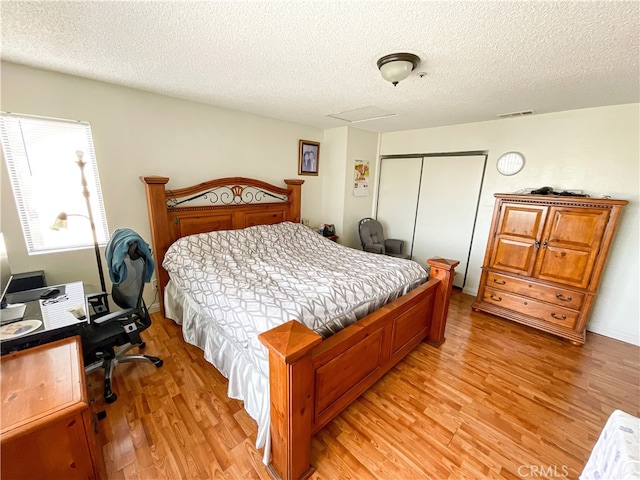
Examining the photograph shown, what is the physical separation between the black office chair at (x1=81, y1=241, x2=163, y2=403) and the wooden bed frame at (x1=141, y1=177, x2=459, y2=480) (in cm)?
89

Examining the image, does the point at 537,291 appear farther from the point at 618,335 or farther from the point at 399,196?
the point at 399,196

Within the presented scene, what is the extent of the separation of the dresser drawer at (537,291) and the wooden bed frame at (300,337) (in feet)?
3.56

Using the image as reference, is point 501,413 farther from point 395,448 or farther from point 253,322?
point 253,322

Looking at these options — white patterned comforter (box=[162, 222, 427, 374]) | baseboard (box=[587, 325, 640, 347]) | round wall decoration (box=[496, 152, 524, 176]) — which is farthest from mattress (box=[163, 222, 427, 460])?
baseboard (box=[587, 325, 640, 347])

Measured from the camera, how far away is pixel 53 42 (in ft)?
5.22

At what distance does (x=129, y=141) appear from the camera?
97.8 inches

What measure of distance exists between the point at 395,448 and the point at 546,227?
8.39 ft

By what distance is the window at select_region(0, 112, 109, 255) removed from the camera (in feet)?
6.72

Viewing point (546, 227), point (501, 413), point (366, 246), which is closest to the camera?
point (501, 413)

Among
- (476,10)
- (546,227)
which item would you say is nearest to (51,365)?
(476,10)

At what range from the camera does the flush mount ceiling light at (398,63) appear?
163 cm

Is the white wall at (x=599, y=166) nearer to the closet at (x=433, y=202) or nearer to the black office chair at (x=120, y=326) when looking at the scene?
the closet at (x=433, y=202)

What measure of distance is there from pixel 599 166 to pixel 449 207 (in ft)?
4.94

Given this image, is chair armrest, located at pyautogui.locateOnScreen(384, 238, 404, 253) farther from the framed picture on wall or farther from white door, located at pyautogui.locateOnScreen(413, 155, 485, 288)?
the framed picture on wall
